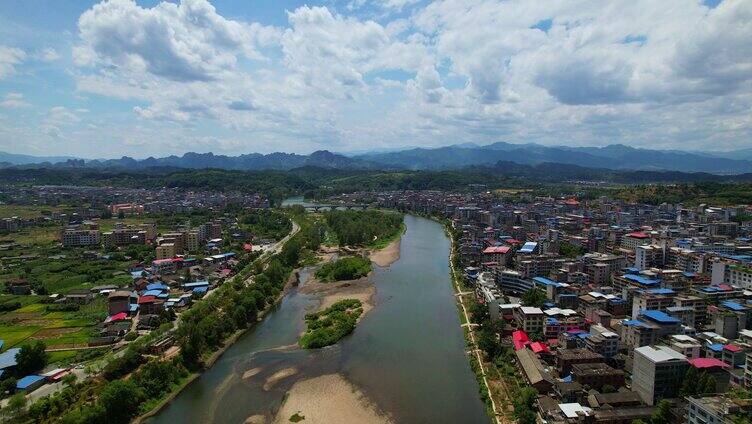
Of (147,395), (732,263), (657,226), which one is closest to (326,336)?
(147,395)

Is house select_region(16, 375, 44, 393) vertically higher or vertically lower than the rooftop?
lower

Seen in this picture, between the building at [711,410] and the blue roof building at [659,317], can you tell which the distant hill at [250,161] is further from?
the building at [711,410]

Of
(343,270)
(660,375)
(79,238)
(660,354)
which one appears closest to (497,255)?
(343,270)

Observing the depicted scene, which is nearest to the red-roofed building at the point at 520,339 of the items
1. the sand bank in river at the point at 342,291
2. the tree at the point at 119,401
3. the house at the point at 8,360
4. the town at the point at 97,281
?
the sand bank in river at the point at 342,291

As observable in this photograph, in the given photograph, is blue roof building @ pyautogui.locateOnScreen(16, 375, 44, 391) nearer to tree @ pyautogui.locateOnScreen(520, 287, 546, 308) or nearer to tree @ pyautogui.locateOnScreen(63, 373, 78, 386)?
tree @ pyautogui.locateOnScreen(63, 373, 78, 386)

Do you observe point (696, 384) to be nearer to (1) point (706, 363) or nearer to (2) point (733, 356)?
(1) point (706, 363)

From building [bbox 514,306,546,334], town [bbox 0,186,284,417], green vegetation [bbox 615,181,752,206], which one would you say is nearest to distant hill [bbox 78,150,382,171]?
green vegetation [bbox 615,181,752,206]
